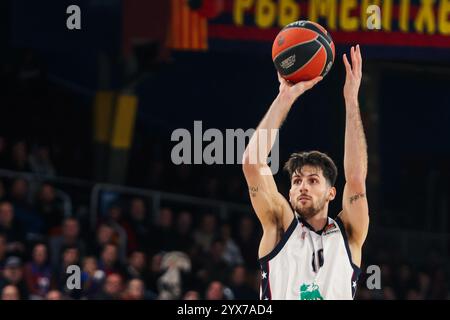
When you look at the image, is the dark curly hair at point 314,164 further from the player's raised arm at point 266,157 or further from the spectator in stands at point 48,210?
the spectator in stands at point 48,210

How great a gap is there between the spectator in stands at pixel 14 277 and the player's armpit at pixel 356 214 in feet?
20.4

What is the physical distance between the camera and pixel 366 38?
1633 cm

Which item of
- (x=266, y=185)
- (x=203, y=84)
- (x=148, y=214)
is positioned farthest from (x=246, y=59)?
(x=266, y=185)

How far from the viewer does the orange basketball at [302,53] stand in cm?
843

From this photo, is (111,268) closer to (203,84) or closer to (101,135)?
(101,135)

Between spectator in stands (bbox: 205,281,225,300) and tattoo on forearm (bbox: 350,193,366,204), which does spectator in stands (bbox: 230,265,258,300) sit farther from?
tattoo on forearm (bbox: 350,193,366,204)

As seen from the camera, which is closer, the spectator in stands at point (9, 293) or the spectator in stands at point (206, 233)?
the spectator in stands at point (9, 293)

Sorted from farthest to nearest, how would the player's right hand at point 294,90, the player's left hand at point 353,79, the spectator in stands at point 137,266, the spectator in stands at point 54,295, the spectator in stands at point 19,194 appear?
the spectator in stands at point 19,194
the spectator in stands at point 137,266
the spectator in stands at point 54,295
the player's left hand at point 353,79
the player's right hand at point 294,90

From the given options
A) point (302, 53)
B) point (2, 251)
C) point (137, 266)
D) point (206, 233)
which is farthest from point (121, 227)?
point (302, 53)

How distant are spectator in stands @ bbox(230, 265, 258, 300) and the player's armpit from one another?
738 cm

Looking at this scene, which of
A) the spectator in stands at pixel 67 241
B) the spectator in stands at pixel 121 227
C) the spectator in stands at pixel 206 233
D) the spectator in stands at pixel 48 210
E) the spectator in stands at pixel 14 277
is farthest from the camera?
the spectator in stands at pixel 206 233

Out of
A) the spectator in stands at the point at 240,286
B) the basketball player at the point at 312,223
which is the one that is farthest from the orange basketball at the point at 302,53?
the spectator in stands at the point at 240,286

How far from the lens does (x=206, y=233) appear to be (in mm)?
17203

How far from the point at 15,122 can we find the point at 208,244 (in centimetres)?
343
